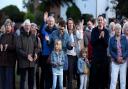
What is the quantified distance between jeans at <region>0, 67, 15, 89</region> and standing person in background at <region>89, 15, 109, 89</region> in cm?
226

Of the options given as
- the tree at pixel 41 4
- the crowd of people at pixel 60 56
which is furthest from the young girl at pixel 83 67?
the tree at pixel 41 4

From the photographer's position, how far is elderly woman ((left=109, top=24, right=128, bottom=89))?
487 inches

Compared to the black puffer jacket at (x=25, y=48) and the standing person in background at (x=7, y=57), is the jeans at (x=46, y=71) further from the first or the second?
the standing person in background at (x=7, y=57)

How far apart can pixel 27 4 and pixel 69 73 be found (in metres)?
59.3

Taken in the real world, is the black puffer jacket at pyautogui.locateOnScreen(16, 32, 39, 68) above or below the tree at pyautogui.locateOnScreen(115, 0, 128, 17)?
below

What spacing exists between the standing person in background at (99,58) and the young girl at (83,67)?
19 centimetres

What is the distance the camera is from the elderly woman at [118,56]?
12.4 metres

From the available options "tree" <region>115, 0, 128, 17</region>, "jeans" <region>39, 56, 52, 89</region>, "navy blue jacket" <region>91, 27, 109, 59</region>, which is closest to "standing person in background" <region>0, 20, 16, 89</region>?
"jeans" <region>39, 56, 52, 89</region>

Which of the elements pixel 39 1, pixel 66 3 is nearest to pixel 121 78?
pixel 39 1

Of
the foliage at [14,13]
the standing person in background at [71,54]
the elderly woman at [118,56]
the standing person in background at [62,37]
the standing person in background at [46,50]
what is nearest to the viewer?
the elderly woman at [118,56]

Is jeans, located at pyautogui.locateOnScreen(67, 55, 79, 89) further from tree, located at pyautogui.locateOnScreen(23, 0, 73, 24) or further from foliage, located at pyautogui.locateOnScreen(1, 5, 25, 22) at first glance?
tree, located at pyautogui.locateOnScreen(23, 0, 73, 24)

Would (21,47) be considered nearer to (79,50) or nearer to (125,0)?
(79,50)

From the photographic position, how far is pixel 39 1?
222 feet

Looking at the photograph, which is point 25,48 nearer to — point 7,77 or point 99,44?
point 7,77
